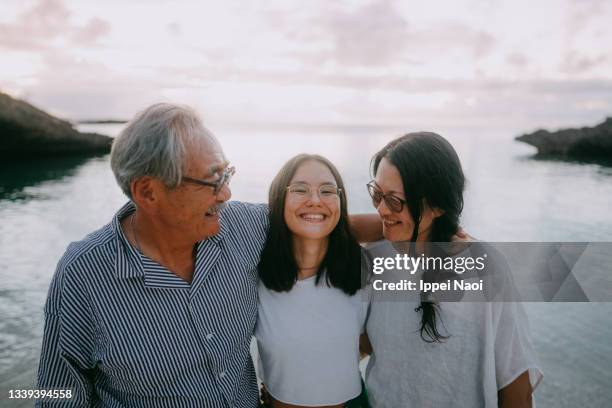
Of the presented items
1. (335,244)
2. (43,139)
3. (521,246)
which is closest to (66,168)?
(43,139)

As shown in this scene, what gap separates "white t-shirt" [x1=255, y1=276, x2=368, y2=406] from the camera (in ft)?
9.21

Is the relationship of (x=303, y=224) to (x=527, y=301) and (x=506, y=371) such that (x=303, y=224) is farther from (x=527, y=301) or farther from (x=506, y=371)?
(x=527, y=301)

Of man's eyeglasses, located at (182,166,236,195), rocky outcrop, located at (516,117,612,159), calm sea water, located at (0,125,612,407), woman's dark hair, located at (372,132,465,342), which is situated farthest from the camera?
rocky outcrop, located at (516,117,612,159)

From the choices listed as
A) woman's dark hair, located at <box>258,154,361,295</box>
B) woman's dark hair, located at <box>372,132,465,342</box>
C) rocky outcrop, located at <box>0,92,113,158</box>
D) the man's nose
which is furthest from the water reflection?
woman's dark hair, located at <box>372,132,465,342</box>

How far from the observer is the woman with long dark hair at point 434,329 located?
98.7 inches


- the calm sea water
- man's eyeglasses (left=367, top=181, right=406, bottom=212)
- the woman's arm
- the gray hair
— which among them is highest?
the gray hair

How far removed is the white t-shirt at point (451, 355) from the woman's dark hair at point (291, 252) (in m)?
0.26

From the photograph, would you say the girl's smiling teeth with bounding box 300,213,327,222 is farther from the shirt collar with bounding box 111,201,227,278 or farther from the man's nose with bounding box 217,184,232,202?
the shirt collar with bounding box 111,201,227,278

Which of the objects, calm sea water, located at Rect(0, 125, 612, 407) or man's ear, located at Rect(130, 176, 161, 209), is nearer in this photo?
man's ear, located at Rect(130, 176, 161, 209)

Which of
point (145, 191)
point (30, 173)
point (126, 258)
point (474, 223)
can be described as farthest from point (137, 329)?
point (30, 173)

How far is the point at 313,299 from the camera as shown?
9.51ft

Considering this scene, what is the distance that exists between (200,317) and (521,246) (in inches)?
417

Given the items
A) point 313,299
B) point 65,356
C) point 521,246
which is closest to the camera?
point 65,356

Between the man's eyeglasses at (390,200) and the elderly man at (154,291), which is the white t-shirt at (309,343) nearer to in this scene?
the elderly man at (154,291)
